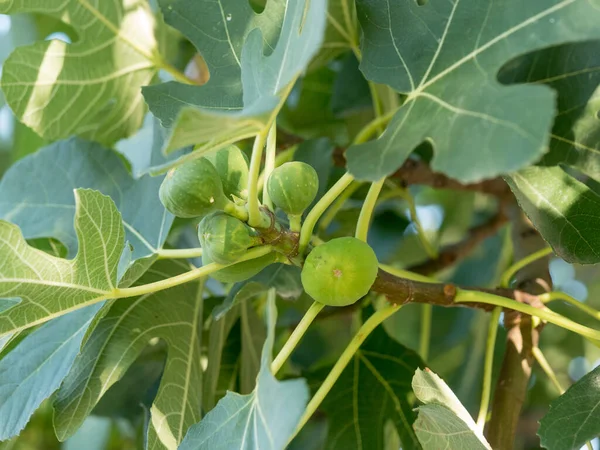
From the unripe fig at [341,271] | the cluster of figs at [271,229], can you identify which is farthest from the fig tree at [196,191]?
the unripe fig at [341,271]

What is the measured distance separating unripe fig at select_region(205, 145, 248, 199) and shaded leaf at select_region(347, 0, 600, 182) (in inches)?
6.9

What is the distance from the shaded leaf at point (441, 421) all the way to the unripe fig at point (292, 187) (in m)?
0.24

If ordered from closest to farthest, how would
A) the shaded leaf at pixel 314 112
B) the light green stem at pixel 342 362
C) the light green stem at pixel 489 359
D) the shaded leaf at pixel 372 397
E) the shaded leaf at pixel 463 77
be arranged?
the shaded leaf at pixel 463 77
the light green stem at pixel 342 362
the light green stem at pixel 489 359
the shaded leaf at pixel 372 397
the shaded leaf at pixel 314 112

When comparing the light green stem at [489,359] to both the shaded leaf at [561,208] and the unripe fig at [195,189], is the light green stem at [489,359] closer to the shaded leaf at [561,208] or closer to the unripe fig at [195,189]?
the shaded leaf at [561,208]

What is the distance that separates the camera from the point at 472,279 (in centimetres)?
180

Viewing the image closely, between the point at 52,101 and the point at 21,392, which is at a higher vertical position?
the point at 52,101

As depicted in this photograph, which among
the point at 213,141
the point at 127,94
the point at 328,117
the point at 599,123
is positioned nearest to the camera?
the point at 213,141

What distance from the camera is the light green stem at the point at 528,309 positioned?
84 cm

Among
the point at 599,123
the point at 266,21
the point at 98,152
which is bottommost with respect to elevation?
the point at 98,152

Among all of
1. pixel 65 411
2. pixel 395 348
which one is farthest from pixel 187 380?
pixel 395 348

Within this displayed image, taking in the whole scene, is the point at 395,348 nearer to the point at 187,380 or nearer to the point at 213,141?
the point at 187,380

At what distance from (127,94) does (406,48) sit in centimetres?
67

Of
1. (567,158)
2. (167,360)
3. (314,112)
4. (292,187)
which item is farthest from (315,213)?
(314,112)

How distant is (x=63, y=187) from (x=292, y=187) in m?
0.54
